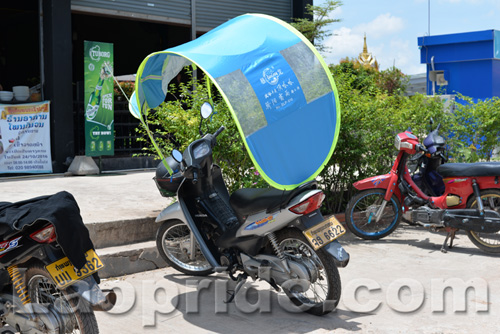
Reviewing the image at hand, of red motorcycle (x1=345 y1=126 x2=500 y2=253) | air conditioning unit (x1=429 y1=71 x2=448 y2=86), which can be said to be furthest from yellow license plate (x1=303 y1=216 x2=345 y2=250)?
air conditioning unit (x1=429 y1=71 x2=448 y2=86)

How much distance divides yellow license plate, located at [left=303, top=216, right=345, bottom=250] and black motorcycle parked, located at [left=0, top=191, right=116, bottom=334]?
1.57 metres

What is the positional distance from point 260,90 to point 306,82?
510 millimetres

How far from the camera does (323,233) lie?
4.55 m

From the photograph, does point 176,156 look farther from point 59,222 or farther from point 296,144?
point 59,222

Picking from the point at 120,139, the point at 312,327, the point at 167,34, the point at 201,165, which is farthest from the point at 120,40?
the point at 312,327

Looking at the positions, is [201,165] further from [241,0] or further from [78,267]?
[241,0]

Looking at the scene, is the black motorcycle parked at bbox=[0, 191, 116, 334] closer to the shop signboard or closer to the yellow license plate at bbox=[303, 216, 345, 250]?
the yellow license plate at bbox=[303, 216, 345, 250]

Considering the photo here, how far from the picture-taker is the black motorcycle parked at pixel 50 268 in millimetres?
3521

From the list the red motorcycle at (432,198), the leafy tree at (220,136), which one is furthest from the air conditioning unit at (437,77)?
the leafy tree at (220,136)

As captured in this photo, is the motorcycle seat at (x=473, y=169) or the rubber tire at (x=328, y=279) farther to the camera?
the motorcycle seat at (x=473, y=169)

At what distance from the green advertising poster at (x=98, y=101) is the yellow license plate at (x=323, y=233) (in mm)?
7636

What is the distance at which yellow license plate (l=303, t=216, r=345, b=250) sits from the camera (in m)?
4.48

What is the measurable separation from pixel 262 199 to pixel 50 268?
1.79 metres

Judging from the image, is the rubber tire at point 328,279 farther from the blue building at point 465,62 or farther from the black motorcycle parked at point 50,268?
the blue building at point 465,62
